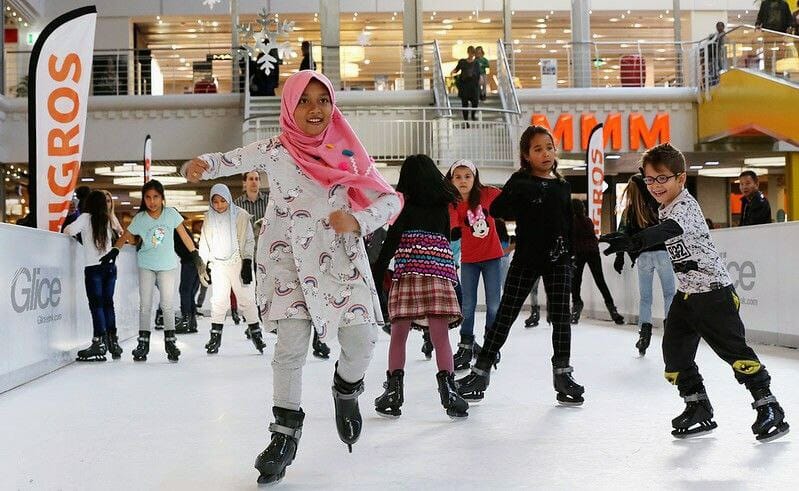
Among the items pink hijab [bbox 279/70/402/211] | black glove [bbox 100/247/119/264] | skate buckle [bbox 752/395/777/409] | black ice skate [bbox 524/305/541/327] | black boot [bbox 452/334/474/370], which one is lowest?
black ice skate [bbox 524/305/541/327]

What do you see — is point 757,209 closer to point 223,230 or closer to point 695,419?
point 223,230

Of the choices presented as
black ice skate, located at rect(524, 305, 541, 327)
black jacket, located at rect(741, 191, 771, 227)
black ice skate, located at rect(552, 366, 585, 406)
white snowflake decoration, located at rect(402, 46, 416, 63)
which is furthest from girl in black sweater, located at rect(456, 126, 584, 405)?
white snowflake decoration, located at rect(402, 46, 416, 63)

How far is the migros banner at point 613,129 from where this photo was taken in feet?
66.1

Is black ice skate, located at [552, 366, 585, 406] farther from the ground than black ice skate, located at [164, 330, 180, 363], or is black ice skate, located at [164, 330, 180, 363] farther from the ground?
black ice skate, located at [552, 366, 585, 406]

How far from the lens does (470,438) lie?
401 cm

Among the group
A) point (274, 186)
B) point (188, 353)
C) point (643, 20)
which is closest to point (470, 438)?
point (274, 186)

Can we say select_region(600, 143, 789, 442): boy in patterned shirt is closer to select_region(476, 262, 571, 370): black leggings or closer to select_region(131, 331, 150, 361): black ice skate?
select_region(476, 262, 571, 370): black leggings

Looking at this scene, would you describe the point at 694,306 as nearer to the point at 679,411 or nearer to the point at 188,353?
the point at 679,411

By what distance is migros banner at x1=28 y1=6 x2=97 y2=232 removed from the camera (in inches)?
299

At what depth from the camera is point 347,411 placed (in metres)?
3.49

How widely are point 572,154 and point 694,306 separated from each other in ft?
56.3

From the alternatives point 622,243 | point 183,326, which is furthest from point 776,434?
point 183,326

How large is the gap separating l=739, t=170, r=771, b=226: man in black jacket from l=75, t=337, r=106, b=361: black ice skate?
572 cm

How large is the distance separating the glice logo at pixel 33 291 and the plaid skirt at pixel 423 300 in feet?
8.16
